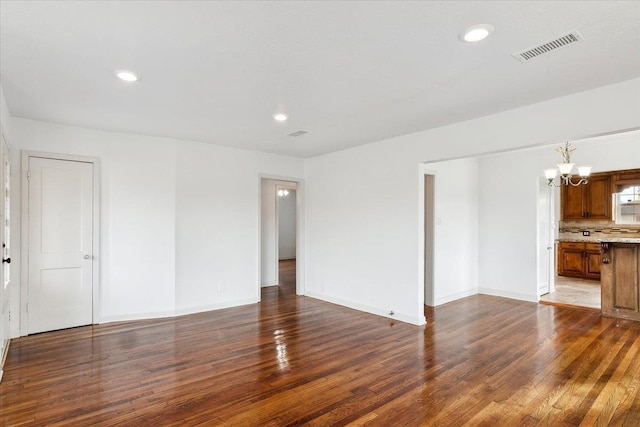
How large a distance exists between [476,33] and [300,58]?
120cm

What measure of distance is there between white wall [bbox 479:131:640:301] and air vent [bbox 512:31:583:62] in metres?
3.99

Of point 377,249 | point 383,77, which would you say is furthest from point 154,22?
point 377,249

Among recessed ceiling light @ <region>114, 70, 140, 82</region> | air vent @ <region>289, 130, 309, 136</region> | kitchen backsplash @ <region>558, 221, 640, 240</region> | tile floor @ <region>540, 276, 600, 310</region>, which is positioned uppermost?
recessed ceiling light @ <region>114, 70, 140, 82</region>

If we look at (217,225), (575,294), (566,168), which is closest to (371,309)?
(217,225)

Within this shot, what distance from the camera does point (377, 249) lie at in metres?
5.30

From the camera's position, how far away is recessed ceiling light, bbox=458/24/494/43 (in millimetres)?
2160

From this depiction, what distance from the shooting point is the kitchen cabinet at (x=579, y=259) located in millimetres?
7988

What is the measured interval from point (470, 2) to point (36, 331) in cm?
551

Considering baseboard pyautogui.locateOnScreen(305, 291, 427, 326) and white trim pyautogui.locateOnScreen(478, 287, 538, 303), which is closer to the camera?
baseboard pyautogui.locateOnScreen(305, 291, 427, 326)

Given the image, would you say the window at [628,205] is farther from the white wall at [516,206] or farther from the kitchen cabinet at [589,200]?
the white wall at [516,206]

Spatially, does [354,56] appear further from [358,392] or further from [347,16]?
[358,392]

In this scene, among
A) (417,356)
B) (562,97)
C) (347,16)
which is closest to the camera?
(347,16)

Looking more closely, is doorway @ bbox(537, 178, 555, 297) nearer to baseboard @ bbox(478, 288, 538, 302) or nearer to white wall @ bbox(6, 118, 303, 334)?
baseboard @ bbox(478, 288, 538, 302)

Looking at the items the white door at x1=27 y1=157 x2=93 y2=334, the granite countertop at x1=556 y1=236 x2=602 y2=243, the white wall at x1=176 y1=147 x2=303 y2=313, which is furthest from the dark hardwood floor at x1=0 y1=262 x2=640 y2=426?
the granite countertop at x1=556 y1=236 x2=602 y2=243
